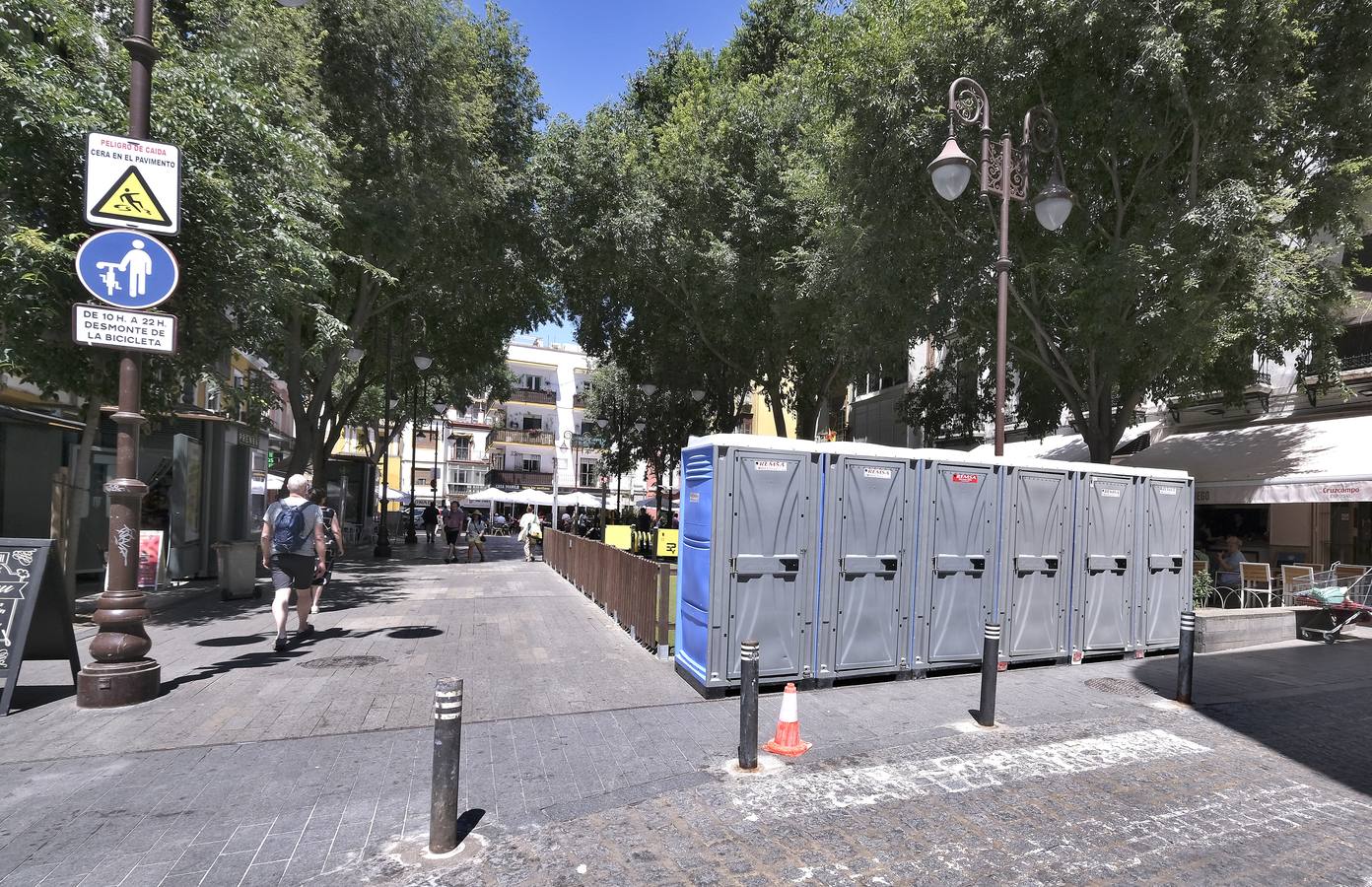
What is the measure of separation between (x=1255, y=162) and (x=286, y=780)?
14.2 meters

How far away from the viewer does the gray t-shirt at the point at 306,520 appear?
808 centimetres

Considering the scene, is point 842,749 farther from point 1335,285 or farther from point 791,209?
point 791,209

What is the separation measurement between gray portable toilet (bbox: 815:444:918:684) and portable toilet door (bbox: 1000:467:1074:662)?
134 centimetres

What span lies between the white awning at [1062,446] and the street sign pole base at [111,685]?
48.5 feet

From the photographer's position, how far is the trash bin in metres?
11.9

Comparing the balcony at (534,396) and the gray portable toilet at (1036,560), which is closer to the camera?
the gray portable toilet at (1036,560)

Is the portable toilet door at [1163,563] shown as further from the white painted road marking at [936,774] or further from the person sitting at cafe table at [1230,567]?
the person sitting at cafe table at [1230,567]

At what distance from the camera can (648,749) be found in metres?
5.39

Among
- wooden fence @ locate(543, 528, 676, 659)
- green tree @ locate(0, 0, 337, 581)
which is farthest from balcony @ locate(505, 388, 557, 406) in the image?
green tree @ locate(0, 0, 337, 581)

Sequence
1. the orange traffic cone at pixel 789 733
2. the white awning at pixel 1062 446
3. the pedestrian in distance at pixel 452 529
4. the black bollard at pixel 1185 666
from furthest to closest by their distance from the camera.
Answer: the pedestrian in distance at pixel 452 529, the white awning at pixel 1062 446, the black bollard at pixel 1185 666, the orange traffic cone at pixel 789 733

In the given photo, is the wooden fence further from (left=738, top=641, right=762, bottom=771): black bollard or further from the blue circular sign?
the blue circular sign

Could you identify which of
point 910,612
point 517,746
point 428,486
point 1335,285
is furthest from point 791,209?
point 428,486

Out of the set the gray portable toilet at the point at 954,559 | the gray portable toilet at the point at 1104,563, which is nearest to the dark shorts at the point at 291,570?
the gray portable toilet at the point at 954,559

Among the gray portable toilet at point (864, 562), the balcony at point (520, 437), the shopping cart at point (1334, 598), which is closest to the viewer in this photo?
the gray portable toilet at point (864, 562)
